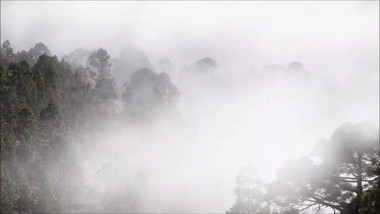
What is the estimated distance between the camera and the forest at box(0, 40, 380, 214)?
1400cm

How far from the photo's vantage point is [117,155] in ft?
208

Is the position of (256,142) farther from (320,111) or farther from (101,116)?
(101,116)

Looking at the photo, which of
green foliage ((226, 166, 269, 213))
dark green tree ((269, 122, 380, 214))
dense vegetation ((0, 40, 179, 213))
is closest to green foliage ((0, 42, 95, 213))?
dense vegetation ((0, 40, 179, 213))

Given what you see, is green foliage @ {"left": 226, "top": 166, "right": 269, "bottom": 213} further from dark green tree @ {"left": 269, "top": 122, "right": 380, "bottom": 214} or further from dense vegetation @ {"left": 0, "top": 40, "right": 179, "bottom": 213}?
dense vegetation @ {"left": 0, "top": 40, "right": 179, "bottom": 213}

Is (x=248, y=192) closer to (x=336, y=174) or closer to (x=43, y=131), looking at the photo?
(x=336, y=174)

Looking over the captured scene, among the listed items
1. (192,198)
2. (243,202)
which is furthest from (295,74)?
(243,202)

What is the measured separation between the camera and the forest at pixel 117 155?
14000 mm

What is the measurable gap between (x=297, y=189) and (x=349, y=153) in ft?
11.2

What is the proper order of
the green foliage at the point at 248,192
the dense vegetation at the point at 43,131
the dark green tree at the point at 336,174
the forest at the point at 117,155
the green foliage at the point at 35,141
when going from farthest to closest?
the green foliage at the point at 248,192
the dense vegetation at the point at 43,131
the green foliage at the point at 35,141
the forest at the point at 117,155
the dark green tree at the point at 336,174

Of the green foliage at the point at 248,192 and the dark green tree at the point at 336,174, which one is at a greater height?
the dark green tree at the point at 336,174

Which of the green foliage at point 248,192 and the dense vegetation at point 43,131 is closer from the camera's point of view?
the dense vegetation at point 43,131

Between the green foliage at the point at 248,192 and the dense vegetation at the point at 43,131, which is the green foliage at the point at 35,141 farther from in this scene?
the green foliage at the point at 248,192

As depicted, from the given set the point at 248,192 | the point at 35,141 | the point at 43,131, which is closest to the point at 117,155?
the point at 43,131

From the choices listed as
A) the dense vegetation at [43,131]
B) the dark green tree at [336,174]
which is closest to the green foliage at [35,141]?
the dense vegetation at [43,131]
